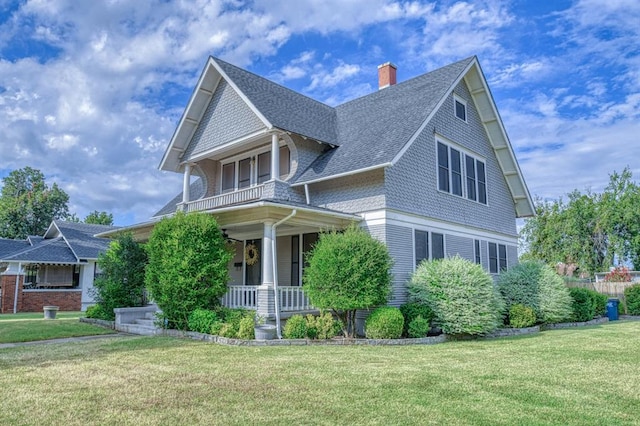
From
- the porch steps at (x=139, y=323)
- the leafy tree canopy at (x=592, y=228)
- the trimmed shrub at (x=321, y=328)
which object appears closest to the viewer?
the trimmed shrub at (x=321, y=328)

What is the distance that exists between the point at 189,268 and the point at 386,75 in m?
12.8

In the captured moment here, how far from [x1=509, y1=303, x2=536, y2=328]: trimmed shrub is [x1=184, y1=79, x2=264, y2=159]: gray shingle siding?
33.3ft

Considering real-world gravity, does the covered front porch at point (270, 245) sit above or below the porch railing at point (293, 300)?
above

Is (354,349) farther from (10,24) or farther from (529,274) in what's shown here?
(10,24)

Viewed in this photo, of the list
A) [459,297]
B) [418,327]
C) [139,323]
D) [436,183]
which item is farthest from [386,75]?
[139,323]

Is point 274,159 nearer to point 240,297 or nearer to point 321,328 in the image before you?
point 240,297

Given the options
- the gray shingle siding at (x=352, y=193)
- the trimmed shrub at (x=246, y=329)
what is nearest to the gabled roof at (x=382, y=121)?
the gray shingle siding at (x=352, y=193)

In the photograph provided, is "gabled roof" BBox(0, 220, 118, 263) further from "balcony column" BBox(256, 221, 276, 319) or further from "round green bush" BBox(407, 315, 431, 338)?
"round green bush" BBox(407, 315, 431, 338)

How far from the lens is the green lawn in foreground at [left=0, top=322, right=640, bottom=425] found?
15.5 feet

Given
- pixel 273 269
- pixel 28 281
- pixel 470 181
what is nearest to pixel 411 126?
pixel 470 181

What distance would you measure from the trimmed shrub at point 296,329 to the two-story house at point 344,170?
0.83m

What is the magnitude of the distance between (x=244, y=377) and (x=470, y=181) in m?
13.5

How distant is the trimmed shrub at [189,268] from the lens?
11594mm

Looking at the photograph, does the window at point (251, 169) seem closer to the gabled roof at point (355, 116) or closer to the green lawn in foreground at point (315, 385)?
the gabled roof at point (355, 116)
